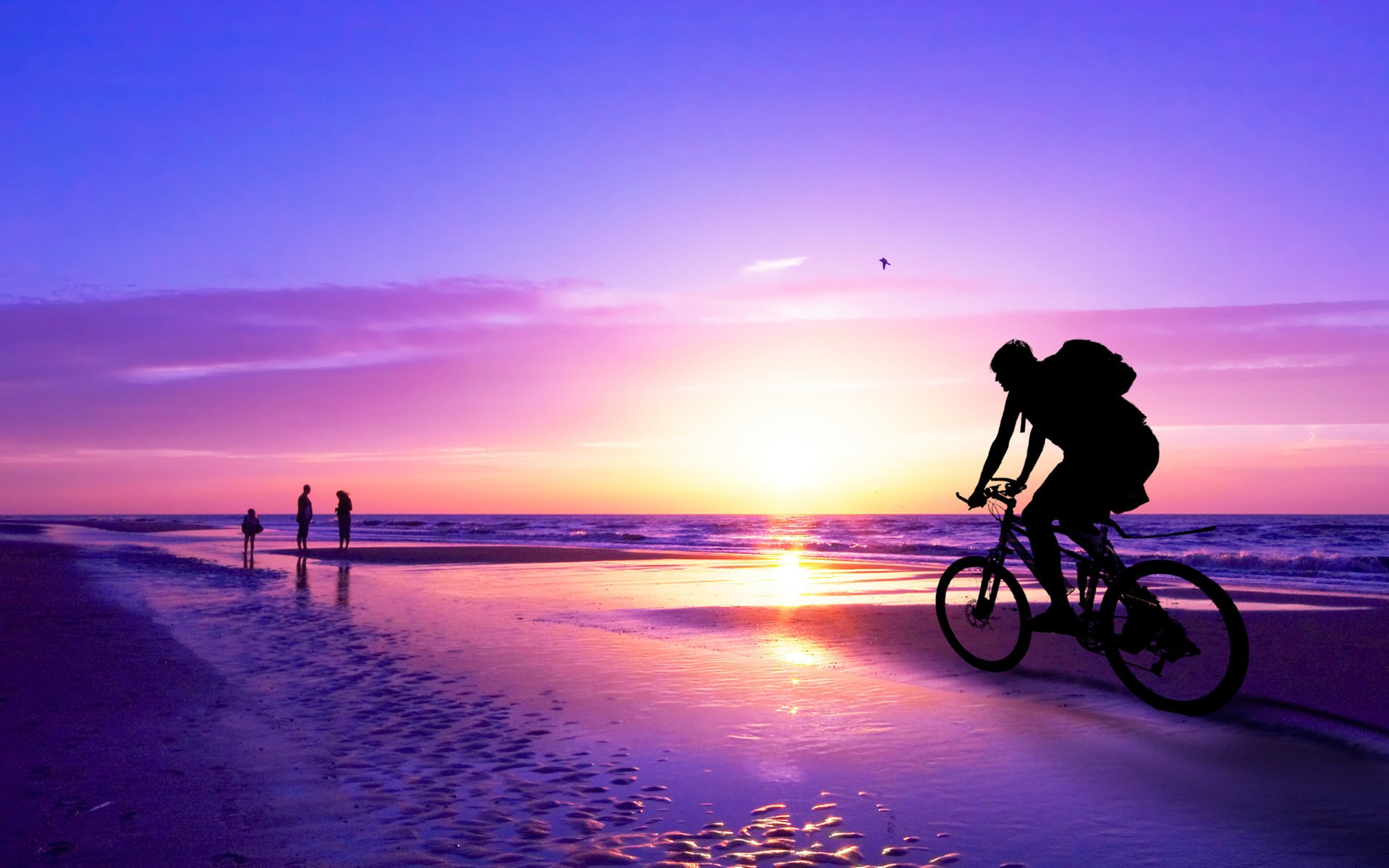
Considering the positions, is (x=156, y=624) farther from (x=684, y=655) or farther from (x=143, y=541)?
(x=143, y=541)

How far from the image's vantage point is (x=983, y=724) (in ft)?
19.2

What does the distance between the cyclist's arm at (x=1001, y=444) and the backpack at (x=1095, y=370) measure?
69 centimetres

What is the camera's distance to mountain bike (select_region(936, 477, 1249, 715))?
232 inches

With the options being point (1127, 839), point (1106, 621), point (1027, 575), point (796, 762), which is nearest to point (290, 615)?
point (796, 762)

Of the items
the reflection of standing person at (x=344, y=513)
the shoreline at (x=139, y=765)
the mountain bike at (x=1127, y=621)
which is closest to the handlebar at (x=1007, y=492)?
the mountain bike at (x=1127, y=621)

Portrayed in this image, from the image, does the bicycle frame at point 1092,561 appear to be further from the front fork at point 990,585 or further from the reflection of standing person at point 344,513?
the reflection of standing person at point 344,513

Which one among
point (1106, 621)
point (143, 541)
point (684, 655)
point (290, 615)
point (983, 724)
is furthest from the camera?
point (143, 541)

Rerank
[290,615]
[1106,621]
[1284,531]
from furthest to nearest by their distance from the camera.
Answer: [1284,531] → [290,615] → [1106,621]

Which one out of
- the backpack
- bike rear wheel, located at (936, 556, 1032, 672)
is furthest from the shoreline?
bike rear wheel, located at (936, 556, 1032, 672)

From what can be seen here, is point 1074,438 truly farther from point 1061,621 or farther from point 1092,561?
point 1061,621

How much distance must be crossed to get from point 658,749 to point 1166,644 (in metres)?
3.36

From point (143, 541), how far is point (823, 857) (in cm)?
4692

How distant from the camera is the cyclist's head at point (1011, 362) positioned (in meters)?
6.89

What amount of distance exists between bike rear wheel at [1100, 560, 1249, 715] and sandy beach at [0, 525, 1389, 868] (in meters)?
0.17
